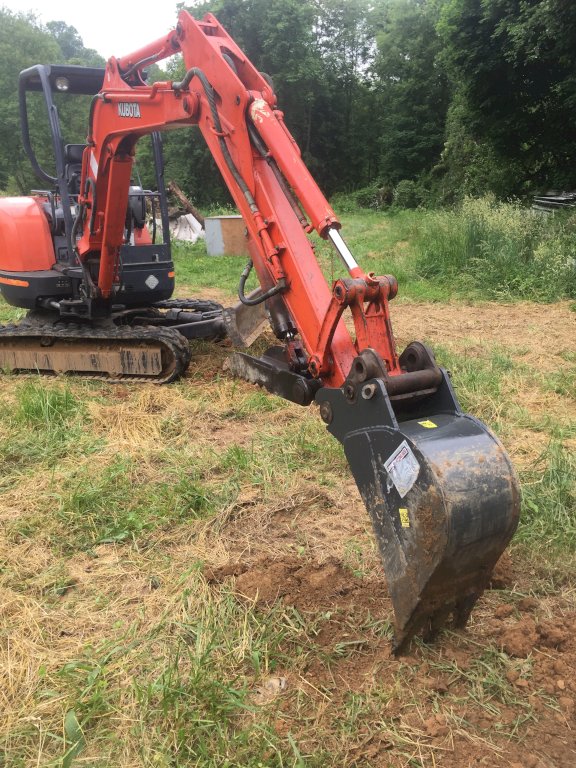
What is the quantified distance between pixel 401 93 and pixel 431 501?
3460 cm

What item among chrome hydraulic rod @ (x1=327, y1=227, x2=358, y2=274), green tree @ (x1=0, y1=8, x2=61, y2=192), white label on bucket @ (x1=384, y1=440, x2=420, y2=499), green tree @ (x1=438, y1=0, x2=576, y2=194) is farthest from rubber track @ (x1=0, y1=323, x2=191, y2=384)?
green tree @ (x1=0, y1=8, x2=61, y2=192)

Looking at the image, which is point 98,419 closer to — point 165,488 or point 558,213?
point 165,488

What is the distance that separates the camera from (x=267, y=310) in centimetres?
366

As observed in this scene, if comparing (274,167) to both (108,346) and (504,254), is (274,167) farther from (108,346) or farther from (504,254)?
(504,254)

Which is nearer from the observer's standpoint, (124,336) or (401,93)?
(124,336)

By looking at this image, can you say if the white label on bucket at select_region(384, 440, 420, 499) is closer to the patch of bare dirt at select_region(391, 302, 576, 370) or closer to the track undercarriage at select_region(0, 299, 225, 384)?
the track undercarriage at select_region(0, 299, 225, 384)

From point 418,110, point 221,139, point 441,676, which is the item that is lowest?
point 441,676

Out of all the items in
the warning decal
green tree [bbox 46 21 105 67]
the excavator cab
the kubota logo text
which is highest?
green tree [bbox 46 21 105 67]

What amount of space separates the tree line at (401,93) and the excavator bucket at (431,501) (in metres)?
12.9

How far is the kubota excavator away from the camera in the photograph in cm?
205

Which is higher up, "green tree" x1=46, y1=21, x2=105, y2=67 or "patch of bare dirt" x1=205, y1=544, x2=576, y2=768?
"green tree" x1=46, y1=21, x2=105, y2=67

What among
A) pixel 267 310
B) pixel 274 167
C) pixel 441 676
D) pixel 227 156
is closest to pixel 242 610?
pixel 441 676

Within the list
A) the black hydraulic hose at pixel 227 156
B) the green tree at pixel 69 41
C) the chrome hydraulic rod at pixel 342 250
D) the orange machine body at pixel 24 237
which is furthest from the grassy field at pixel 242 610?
the green tree at pixel 69 41

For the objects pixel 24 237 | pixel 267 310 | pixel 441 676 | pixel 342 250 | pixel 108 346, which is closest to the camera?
pixel 441 676
